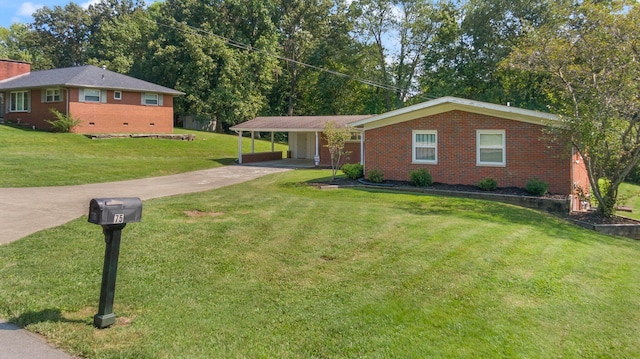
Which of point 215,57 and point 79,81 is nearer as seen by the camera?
point 79,81

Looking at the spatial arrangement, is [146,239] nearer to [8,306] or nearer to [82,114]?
[8,306]

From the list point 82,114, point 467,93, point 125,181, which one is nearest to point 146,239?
point 125,181

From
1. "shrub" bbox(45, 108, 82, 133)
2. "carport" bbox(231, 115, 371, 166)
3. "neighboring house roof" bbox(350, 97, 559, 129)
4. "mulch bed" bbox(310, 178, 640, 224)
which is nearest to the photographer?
"mulch bed" bbox(310, 178, 640, 224)

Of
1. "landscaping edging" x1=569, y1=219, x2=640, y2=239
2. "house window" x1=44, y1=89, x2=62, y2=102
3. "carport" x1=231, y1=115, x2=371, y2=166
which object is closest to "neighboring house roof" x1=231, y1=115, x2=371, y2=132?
"carport" x1=231, y1=115, x2=371, y2=166

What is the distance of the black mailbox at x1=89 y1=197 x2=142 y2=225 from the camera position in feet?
13.5

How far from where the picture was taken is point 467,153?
53.7ft

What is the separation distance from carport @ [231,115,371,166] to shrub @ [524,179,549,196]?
10.6 meters

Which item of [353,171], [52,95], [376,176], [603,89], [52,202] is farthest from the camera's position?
[52,95]

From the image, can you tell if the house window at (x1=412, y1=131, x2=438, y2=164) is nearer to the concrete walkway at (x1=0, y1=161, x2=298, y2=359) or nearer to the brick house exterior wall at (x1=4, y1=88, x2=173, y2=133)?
the concrete walkway at (x1=0, y1=161, x2=298, y2=359)

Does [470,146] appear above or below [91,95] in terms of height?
below

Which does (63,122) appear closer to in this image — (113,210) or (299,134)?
(299,134)

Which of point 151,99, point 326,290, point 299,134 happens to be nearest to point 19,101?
point 151,99

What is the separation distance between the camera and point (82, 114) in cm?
2933

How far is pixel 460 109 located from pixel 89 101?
78.5ft
